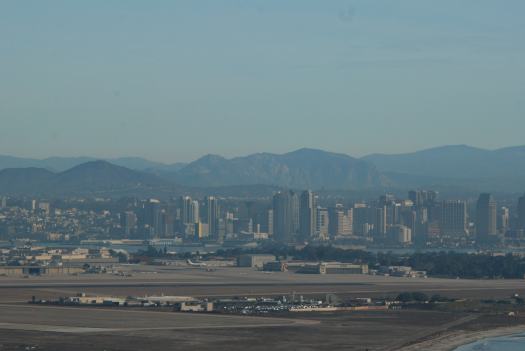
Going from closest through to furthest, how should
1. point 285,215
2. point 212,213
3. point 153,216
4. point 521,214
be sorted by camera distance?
point 521,214, point 285,215, point 153,216, point 212,213

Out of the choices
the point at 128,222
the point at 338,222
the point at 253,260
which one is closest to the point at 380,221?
the point at 338,222

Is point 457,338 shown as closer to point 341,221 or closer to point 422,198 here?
point 341,221

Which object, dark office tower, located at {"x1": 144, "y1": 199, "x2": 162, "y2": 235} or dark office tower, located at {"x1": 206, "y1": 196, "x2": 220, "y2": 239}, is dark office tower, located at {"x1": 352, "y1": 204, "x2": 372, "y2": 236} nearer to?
dark office tower, located at {"x1": 206, "y1": 196, "x2": 220, "y2": 239}

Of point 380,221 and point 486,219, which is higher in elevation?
point 380,221

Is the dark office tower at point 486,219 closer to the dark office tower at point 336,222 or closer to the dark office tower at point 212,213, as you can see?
the dark office tower at point 336,222

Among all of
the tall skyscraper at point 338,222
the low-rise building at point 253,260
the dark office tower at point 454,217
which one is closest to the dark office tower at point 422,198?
the dark office tower at point 454,217

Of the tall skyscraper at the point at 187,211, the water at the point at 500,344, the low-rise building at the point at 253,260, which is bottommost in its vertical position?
the water at the point at 500,344

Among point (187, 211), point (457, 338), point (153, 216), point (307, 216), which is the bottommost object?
point (457, 338)
